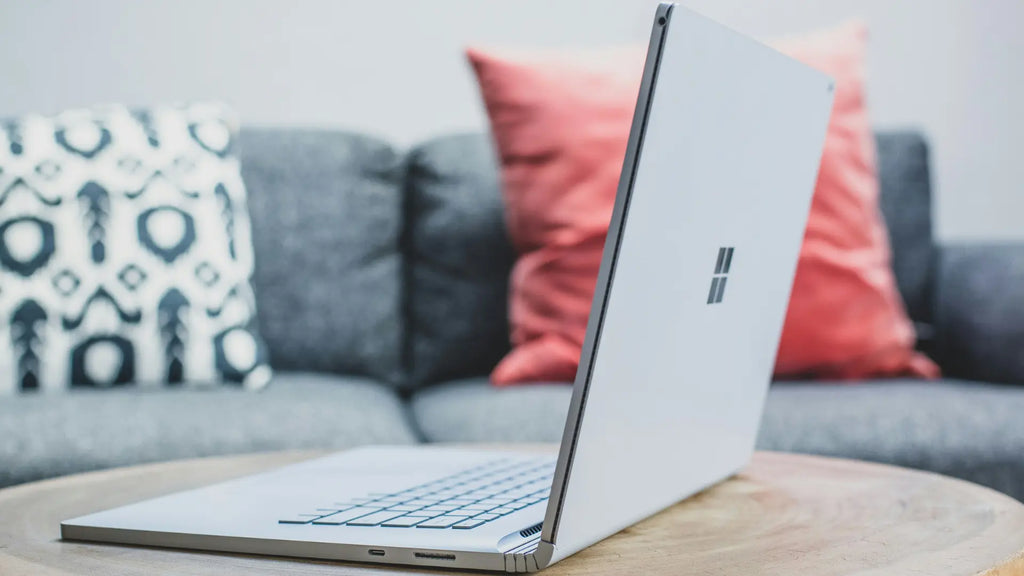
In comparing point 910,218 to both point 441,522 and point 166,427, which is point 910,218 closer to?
point 166,427

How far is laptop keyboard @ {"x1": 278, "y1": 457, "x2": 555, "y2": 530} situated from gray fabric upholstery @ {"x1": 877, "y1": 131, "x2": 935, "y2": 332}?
130 centimetres

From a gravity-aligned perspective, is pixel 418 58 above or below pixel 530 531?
above

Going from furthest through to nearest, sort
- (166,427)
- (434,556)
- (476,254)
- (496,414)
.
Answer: (476,254) < (496,414) < (166,427) < (434,556)

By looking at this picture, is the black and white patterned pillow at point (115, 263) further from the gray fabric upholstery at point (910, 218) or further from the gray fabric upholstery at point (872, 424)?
the gray fabric upholstery at point (910, 218)

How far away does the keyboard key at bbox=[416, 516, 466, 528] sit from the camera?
540 mm

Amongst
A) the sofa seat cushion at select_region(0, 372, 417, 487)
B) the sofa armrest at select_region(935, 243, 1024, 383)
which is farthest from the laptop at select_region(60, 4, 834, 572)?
Answer: the sofa armrest at select_region(935, 243, 1024, 383)

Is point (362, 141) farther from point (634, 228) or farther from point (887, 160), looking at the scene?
point (634, 228)

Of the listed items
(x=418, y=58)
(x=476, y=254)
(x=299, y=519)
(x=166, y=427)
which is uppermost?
(x=418, y=58)

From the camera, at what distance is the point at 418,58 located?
2.19m

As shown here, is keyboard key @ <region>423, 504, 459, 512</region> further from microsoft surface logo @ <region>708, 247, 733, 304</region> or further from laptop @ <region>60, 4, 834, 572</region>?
microsoft surface logo @ <region>708, 247, 733, 304</region>

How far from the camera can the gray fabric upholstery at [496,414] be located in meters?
1.27

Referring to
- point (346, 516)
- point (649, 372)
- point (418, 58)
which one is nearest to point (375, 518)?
point (346, 516)

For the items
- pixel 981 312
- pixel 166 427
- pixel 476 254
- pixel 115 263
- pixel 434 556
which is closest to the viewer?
pixel 434 556

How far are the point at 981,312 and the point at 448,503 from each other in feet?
4.36
